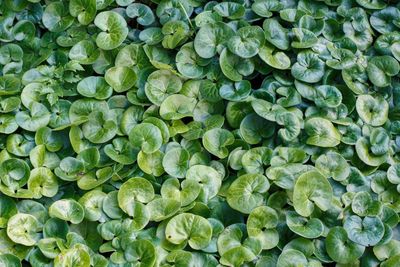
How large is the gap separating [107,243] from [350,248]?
2.57 ft

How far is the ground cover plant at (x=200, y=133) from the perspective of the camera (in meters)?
1.71

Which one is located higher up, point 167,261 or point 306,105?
point 306,105

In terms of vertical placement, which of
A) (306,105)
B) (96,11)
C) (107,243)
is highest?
(96,11)

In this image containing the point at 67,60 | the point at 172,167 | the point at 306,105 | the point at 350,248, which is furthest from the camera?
the point at 67,60

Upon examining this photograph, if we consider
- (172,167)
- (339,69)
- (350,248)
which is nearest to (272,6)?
(339,69)

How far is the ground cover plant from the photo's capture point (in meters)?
1.71

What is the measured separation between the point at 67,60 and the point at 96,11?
25 cm

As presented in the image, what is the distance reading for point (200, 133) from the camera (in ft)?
6.43

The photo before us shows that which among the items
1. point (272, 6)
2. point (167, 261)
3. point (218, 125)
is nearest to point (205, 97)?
point (218, 125)

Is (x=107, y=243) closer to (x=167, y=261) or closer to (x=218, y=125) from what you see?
(x=167, y=261)

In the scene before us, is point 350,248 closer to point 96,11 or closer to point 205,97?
point 205,97

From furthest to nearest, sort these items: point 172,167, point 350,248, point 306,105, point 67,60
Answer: point 67,60
point 306,105
point 172,167
point 350,248

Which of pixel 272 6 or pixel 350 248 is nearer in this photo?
pixel 350 248

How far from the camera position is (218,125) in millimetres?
1979
